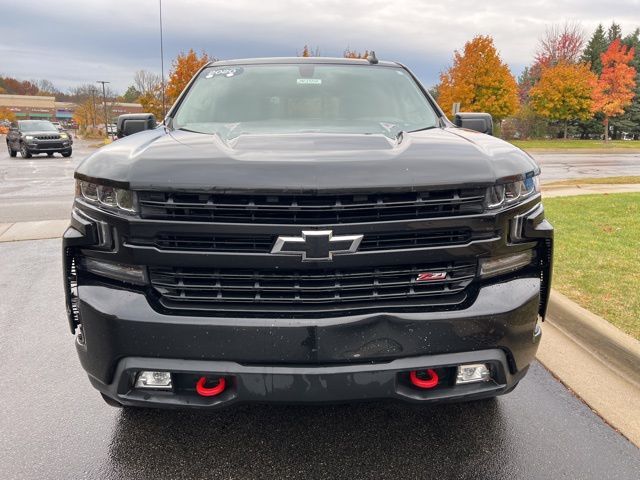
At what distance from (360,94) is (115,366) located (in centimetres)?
241

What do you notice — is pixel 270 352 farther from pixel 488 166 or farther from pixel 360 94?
pixel 360 94

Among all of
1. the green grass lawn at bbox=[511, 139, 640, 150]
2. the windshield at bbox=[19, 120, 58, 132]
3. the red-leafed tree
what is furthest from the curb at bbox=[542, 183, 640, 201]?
the red-leafed tree

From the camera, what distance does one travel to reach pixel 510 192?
228cm

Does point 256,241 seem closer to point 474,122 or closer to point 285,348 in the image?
point 285,348

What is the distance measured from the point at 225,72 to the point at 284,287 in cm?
238

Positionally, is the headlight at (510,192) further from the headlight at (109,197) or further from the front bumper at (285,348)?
the headlight at (109,197)

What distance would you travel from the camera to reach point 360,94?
3734 mm

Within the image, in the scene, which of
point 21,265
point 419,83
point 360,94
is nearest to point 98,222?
point 360,94

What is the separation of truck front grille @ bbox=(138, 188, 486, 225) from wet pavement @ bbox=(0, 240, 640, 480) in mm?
834

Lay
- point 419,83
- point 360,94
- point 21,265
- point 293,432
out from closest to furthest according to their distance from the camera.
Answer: point 293,432
point 360,94
point 419,83
point 21,265

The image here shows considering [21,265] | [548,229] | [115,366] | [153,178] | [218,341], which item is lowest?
[21,265]

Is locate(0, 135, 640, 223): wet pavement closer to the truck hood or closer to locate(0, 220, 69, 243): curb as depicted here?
A: locate(0, 220, 69, 243): curb

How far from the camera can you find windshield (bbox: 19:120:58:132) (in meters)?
25.3

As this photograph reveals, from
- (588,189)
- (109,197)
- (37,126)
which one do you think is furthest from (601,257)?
(37,126)
